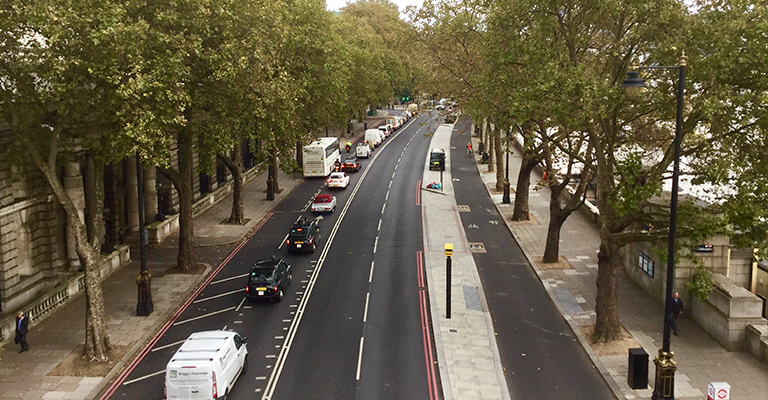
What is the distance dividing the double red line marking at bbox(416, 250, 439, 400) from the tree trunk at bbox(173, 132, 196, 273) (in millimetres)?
11731

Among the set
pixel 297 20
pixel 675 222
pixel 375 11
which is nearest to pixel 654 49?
pixel 675 222

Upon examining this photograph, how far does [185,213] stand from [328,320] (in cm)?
1059

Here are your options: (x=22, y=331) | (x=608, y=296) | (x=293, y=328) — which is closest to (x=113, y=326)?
(x=22, y=331)

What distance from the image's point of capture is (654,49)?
2198 cm

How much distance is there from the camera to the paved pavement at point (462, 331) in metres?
21.3

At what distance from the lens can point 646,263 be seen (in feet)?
97.3

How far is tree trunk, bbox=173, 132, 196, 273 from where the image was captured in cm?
3247

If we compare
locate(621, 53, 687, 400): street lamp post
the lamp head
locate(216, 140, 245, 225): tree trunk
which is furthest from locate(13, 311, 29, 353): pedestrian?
the lamp head

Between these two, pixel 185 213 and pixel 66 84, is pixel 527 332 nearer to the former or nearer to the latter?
pixel 185 213

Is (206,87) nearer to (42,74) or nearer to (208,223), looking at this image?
(42,74)

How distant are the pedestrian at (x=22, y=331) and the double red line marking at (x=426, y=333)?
579 inches

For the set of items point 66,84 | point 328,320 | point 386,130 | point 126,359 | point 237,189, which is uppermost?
point 66,84

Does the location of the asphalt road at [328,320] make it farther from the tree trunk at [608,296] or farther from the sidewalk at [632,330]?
the tree trunk at [608,296]

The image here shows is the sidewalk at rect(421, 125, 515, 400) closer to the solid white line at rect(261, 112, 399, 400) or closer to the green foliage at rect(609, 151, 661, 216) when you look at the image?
the solid white line at rect(261, 112, 399, 400)
